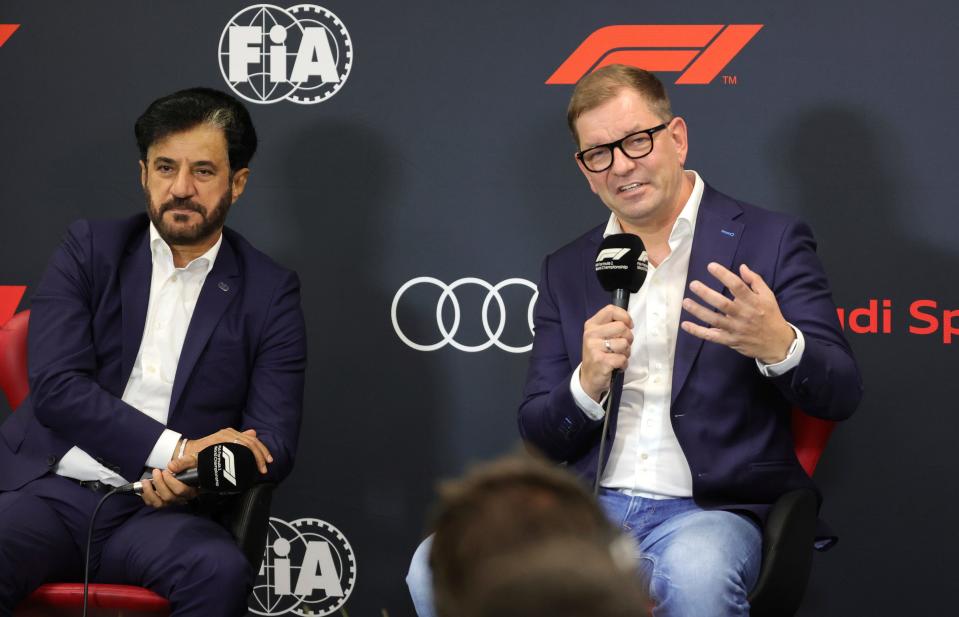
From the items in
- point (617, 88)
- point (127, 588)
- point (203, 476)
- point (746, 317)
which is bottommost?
point (127, 588)

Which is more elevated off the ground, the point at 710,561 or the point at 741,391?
the point at 741,391

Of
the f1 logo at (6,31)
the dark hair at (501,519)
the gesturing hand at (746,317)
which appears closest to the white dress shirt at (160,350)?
the f1 logo at (6,31)

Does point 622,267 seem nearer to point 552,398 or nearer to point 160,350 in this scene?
point 552,398

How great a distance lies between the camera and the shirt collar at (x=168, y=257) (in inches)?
133

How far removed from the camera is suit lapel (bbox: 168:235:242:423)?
126 inches

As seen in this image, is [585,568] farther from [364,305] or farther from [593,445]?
[364,305]

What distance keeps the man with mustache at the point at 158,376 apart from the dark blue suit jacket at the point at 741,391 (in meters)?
0.84

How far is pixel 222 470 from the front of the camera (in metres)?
2.89

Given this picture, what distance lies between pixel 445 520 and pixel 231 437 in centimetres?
Result: 226

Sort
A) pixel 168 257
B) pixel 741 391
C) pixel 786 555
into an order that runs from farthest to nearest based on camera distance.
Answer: pixel 168 257, pixel 741 391, pixel 786 555

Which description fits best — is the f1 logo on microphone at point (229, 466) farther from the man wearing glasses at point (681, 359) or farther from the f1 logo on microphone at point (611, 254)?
the f1 logo on microphone at point (611, 254)

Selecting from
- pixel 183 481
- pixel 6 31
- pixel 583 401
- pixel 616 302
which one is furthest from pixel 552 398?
pixel 6 31

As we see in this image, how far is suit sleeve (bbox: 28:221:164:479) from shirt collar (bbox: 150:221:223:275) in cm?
19

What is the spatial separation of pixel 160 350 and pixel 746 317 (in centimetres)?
170
